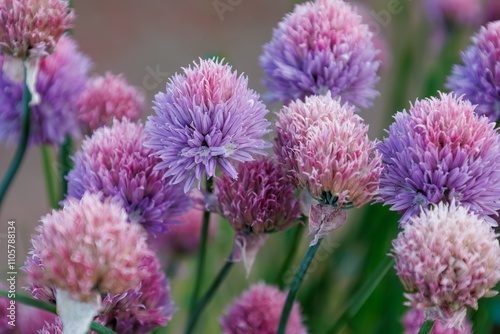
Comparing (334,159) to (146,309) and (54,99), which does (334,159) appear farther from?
(54,99)

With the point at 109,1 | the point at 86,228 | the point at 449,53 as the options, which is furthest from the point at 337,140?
the point at 109,1

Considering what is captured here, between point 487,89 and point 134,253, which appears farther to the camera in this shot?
point 487,89

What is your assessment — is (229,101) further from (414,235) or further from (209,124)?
(414,235)

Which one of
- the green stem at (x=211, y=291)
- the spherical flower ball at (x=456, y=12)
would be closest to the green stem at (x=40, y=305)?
the green stem at (x=211, y=291)

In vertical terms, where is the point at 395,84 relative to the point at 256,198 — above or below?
above

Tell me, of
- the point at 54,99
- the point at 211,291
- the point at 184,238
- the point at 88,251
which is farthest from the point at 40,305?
the point at 184,238

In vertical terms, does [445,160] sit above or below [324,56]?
below
